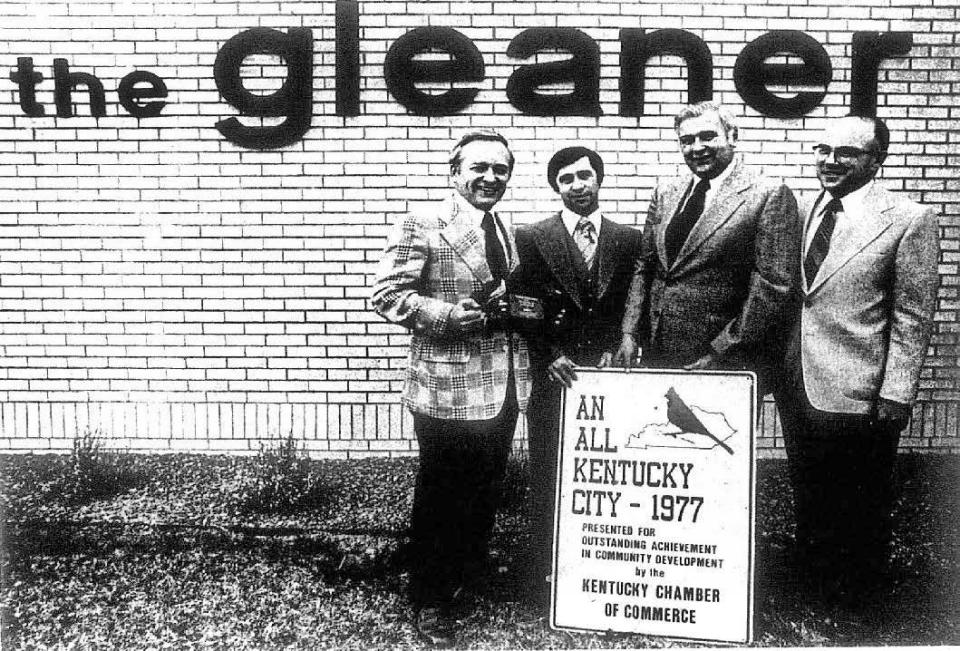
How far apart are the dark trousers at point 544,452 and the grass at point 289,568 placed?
0.27m

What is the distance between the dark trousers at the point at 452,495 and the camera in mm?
2922

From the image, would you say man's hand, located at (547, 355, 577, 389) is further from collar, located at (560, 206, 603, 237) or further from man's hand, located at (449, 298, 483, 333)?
collar, located at (560, 206, 603, 237)

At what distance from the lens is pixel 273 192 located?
3.86 metres

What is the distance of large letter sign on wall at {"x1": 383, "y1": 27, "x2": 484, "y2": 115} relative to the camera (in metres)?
3.51

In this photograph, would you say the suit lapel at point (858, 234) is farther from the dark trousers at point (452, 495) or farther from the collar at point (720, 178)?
the dark trousers at point (452, 495)

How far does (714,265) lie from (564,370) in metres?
0.75

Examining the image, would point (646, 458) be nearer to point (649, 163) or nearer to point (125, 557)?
point (649, 163)


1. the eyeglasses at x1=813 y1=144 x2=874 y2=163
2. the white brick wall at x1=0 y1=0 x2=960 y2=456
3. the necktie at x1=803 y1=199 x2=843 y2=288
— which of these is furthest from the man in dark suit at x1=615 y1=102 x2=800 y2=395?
the white brick wall at x1=0 y1=0 x2=960 y2=456

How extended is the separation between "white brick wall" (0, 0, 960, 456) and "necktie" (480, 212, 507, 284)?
79cm

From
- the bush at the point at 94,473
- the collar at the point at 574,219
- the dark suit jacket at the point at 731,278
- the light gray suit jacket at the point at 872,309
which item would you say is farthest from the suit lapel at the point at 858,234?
the bush at the point at 94,473

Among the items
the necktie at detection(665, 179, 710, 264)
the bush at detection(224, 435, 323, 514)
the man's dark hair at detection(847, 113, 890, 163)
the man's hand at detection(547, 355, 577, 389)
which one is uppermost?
the man's dark hair at detection(847, 113, 890, 163)

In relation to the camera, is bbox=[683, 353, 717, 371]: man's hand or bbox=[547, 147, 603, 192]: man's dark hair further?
bbox=[547, 147, 603, 192]: man's dark hair

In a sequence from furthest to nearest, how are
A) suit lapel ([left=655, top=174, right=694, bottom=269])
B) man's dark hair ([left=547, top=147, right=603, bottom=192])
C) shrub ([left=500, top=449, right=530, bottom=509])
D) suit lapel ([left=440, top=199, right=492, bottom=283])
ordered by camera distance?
shrub ([left=500, top=449, right=530, bottom=509]) → man's dark hair ([left=547, top=147, right=603, bottom=192]) → suit lapel ([left=655, top=174, right=694, bottom=269]) → suit lapel ([left=440, top=199, right=492, bottom=283])

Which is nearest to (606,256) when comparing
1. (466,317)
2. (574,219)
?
(574,219)
